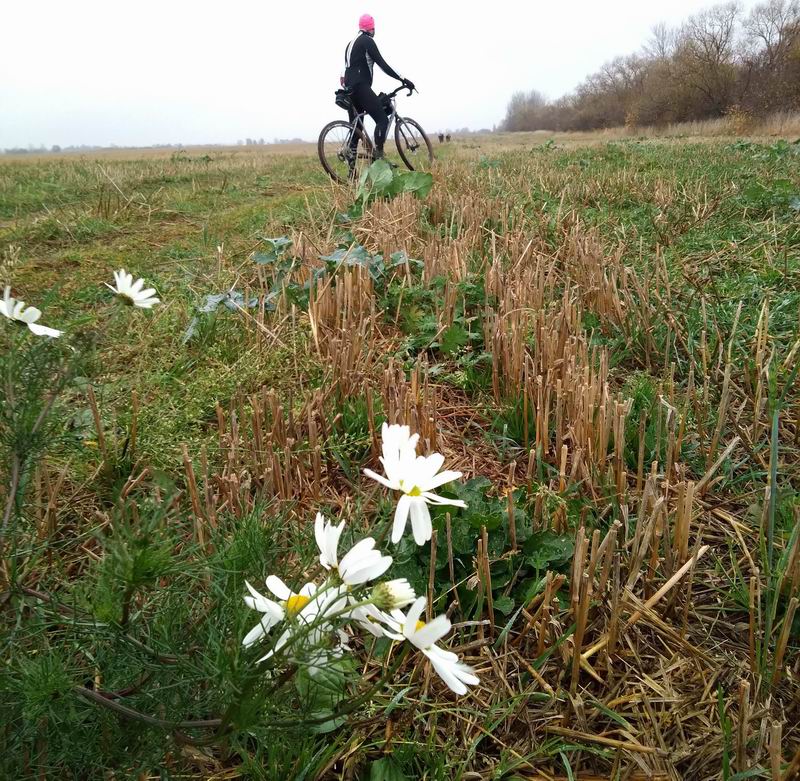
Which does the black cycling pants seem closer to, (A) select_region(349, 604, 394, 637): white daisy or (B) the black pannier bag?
(B) the black pannier bag

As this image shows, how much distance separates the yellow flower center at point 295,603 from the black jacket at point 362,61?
8864mm

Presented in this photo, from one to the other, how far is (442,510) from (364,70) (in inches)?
331

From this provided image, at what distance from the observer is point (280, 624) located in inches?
26.7

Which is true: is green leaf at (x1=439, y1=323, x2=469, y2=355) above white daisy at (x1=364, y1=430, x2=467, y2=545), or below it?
below

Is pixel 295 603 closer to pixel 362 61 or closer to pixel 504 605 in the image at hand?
pixel 504 605

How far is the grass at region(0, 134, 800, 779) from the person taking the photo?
2.86 ft

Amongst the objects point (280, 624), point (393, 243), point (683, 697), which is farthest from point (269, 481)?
point (393, 243)

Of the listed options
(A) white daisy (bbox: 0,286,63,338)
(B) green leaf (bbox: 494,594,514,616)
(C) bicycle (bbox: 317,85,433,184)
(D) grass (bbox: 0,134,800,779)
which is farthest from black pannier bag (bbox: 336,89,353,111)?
(B) green leaf (bbox: 494,594,514,616)

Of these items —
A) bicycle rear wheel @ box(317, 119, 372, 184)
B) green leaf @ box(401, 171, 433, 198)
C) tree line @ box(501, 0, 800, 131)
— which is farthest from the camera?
tree line @ box(501, 0, 800, 131)

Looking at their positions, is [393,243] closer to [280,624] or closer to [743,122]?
[280,624]

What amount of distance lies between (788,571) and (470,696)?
72 centimetres

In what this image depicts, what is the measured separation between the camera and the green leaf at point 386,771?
101 centimetres

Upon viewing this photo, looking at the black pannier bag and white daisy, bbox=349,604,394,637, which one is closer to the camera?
white daisy, bbox=349,604,394,637

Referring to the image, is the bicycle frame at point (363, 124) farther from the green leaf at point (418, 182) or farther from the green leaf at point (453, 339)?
the green leaf at point (453, 339)
